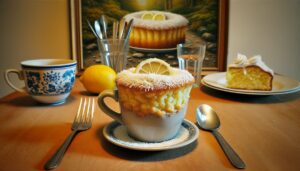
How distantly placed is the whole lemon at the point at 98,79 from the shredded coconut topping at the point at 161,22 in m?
0.51

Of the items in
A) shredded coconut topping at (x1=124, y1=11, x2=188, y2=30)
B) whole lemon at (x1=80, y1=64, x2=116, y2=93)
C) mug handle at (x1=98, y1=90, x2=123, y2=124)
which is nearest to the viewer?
mug handle at (x1=98, y1=90, x2=123, y2=124)

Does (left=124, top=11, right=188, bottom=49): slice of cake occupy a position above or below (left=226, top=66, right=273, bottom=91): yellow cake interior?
above

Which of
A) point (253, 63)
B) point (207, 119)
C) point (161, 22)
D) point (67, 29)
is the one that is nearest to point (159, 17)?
point (161, 22)

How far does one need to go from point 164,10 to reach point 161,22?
0.25 ft

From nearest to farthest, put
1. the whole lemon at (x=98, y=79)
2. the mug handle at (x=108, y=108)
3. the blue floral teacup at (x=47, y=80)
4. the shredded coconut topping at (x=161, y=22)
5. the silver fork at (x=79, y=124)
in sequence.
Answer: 1. the silver fork at (x=79, y=124)
2. the mug handle at (x=108, y=108)
3. the blue floral teacup at (x=47, y=80)
4. the whole lemon at (x=98, y=79)
5. the shredded coconut topping at (x=161, y=22)

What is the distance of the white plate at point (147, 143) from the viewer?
1.52 feet

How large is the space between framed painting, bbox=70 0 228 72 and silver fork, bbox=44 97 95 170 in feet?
1.94

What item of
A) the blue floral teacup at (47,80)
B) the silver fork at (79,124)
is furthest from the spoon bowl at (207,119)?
the blue floral teacup at (47,80)

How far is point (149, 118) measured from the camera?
0.49 m

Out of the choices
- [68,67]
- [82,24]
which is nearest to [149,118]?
[68,67]

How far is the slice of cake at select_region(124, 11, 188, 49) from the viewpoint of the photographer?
132cm

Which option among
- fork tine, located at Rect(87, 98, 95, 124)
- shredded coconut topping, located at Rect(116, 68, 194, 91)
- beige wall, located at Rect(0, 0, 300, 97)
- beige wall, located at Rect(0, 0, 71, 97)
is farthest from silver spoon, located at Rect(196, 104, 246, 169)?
beige wall, located at Rect(0, 0, 71, 97)

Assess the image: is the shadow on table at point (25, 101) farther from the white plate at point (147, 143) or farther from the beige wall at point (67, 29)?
the beige wall at point (67, 29)

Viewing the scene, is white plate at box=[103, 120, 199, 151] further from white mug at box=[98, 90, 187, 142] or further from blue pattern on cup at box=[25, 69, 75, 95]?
blue pattern on cup at box=[25, 69, 75, 95]
